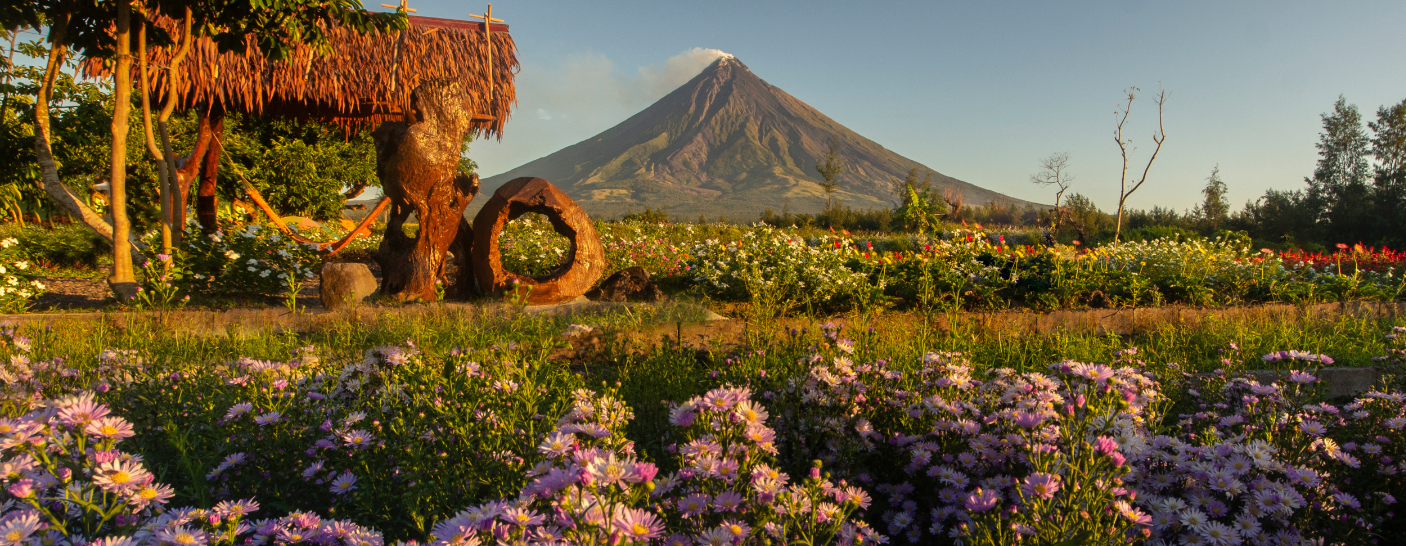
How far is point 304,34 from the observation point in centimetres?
572

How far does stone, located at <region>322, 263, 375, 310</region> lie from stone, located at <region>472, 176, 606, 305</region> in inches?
34.9

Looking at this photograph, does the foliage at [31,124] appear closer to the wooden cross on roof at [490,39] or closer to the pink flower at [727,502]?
the wooden cross on roof at [490,39]

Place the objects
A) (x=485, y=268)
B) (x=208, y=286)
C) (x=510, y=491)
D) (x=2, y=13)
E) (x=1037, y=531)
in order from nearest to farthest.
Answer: (x=1037, y=531) → (x=510, y=491) → (x=2, y=13) → (x=485, y=268) → (x=208, y=286)

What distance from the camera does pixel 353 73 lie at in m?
8.66

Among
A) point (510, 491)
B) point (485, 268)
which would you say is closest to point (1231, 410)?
point (510, 491)

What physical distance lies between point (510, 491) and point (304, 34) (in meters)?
6.10

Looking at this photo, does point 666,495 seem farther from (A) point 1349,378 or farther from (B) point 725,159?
(B) point 725,159

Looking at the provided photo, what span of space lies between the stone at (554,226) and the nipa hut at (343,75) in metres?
3.49

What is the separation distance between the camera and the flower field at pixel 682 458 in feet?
3.30

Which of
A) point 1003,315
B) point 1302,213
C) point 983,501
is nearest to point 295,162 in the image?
point 1003,315

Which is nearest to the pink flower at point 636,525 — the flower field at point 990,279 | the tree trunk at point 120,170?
the flower field at point 990,279

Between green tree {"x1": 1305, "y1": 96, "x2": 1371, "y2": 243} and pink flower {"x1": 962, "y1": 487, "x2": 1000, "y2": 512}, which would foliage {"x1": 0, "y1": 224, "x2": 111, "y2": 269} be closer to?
pink flower {"x1": 962, "y1": 487, "x2": 1000, "y2": 512}

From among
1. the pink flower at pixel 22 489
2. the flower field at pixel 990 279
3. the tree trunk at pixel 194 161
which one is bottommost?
the pink flower at pixel 22 489

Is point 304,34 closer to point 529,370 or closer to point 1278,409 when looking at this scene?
point 529,370
